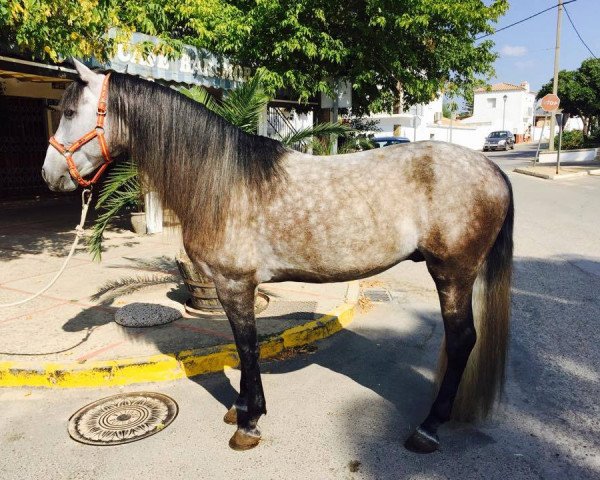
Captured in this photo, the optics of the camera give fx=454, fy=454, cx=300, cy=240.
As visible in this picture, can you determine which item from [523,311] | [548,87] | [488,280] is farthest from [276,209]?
[548,87]

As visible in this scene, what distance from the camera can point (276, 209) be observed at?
2.90 m

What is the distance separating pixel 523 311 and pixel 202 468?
4234 millimetres

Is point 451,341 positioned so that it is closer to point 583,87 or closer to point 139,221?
point 139,221

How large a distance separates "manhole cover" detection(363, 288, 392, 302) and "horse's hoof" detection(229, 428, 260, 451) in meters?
3.31

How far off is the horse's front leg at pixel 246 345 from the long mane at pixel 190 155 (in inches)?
14.1

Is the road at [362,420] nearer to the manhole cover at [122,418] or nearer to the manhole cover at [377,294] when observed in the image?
the manhole cover at [122,418]

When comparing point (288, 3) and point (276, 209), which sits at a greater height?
point (288, 3)

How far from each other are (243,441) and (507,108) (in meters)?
80.0

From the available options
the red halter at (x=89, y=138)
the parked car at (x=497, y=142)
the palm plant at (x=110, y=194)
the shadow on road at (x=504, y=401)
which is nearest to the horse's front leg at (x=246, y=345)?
the shadow on road at (x=504, y=401)

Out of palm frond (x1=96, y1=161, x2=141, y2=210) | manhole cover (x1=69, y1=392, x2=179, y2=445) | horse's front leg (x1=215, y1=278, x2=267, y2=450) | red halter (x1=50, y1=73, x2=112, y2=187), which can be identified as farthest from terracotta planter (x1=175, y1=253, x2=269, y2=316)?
red halter (x1=50, y1=73, x2=112, y2=187)

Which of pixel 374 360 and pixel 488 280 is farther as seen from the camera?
pixel 374 360

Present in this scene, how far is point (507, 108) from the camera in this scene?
72250 mm

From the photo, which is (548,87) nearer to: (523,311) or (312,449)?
(523,311)

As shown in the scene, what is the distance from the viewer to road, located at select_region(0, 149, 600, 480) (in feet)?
9.15
